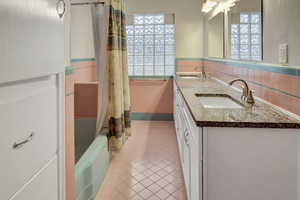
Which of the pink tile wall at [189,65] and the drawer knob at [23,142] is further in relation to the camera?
the pink tile wall at [189,65]

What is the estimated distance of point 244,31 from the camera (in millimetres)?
2219

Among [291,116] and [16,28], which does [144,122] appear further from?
[16,28]

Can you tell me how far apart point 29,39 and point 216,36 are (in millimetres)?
3074

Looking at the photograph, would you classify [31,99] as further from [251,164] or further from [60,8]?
[251,164]

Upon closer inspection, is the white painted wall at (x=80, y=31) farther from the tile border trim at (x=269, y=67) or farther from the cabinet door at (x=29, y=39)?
the cabinet door at (x=29, y=39)

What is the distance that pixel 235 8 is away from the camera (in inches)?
98.6

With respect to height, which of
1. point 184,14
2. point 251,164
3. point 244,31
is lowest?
point 251,164

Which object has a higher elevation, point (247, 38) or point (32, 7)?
point (247, 38)

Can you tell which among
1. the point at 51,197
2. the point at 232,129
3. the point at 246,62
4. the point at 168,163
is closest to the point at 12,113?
the point at 51,197

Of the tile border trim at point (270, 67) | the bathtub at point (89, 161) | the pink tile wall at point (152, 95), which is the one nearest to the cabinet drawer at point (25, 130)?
the bathtub at point (89, 161)

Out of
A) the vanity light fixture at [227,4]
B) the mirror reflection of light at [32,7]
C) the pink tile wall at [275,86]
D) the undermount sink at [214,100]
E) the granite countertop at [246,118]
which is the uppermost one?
the vanity light fixture at [227,4]

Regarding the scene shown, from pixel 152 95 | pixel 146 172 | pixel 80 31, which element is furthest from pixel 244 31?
pixel 152 95

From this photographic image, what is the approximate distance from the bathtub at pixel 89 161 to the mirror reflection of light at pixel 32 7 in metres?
1.21

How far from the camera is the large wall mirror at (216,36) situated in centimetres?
317
